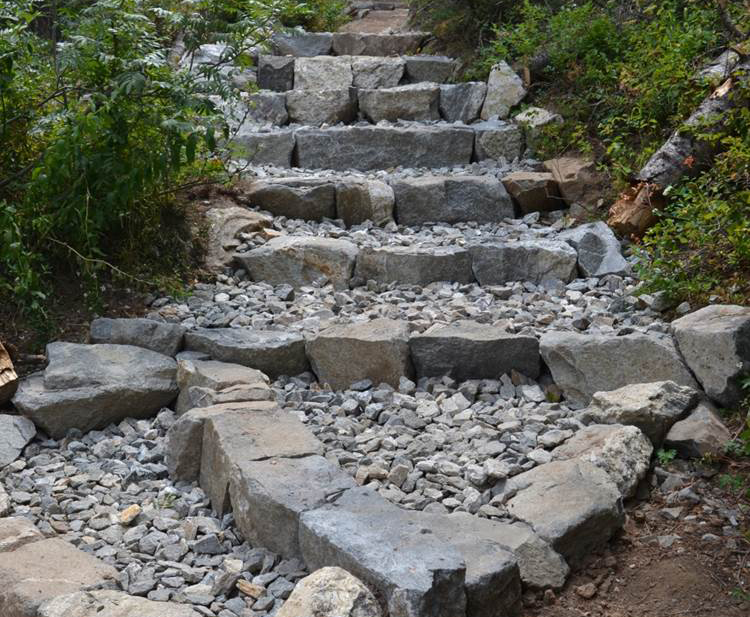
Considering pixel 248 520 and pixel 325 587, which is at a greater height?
pixel 325 587

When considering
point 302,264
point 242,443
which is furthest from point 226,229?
point 242,443

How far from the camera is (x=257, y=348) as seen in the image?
4.07 m

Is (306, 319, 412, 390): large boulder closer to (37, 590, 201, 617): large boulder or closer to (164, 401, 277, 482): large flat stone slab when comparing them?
(164, 401, 277, 482): large flat stone slab

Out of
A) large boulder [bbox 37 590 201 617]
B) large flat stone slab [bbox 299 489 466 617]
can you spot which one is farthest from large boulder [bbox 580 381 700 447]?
large boulder [bbox 37 590 201 617]

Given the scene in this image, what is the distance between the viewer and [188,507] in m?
3.13

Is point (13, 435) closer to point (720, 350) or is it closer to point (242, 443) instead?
point (242, 443)

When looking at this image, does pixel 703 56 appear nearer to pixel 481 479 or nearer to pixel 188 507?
pixel 481 479

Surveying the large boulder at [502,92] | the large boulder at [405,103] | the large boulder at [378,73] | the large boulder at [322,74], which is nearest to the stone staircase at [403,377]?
the large boulder at [502,92]

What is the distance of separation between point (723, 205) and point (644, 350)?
Result: 37.0 inches

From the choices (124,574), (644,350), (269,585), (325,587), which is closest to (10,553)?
(124,574)

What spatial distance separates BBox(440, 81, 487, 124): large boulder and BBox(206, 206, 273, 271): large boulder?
236cm

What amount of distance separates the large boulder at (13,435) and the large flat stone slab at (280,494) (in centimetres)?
110

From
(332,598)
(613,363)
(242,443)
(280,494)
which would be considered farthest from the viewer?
(613,363)

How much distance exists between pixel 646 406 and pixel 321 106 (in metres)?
4.86
